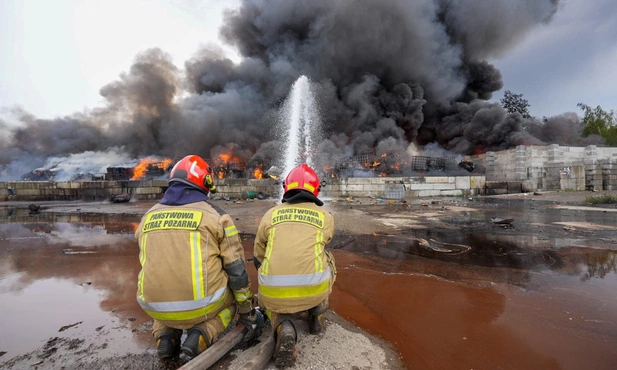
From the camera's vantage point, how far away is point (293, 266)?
2053 millimetres

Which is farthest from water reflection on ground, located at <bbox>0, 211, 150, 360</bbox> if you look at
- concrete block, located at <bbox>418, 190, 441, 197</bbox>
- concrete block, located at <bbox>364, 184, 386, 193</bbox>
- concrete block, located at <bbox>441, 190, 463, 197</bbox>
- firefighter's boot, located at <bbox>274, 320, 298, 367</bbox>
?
concrete block, located at <bbox>441, 190, 463, 197</bbox>

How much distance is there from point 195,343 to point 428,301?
226 centimetres

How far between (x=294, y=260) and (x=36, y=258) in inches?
206

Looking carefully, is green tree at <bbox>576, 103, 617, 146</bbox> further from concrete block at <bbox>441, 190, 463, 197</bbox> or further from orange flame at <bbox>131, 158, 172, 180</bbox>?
orange flame at <bbox>131, 158, 172, 180</bbox>

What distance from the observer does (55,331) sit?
2.55 meters

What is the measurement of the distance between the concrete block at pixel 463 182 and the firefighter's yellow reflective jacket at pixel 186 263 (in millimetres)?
15094

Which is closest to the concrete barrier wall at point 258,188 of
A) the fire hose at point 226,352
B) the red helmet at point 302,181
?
the red helmet at point 302,181

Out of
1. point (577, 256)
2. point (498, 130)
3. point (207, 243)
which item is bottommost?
point (577, 256)

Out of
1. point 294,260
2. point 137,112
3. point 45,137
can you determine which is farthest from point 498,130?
point 45,137

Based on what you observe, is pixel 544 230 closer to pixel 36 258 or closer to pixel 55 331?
pixel 55 331

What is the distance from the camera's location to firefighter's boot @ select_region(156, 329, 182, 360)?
1.99 m

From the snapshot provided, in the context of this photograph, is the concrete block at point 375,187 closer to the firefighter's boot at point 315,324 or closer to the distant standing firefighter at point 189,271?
the firefighter's boot at point 315,324

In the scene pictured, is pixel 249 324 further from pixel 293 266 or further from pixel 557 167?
pixel 557 167

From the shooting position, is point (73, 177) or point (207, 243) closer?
point (207, 243)
